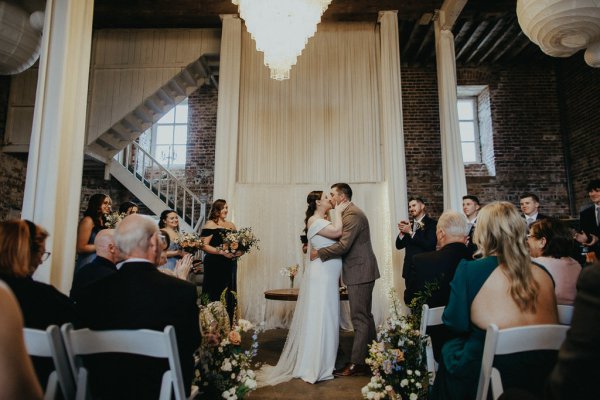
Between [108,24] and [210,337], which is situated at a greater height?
[108,24]

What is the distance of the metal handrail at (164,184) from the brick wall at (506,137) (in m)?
4.83

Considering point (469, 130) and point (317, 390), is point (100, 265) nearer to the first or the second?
point (317, 390)

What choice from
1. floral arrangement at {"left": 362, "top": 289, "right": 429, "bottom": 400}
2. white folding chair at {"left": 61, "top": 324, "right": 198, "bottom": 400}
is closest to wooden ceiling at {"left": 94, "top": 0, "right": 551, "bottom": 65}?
floral arrangement at {"left": 362, "top": 289, "right": 429, "bottom": 400}

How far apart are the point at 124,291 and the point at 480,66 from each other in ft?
31.6

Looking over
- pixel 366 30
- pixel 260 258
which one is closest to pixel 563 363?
pixel 260 258

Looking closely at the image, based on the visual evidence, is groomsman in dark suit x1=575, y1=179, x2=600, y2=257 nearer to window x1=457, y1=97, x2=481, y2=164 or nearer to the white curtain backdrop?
the white curtain backdrop

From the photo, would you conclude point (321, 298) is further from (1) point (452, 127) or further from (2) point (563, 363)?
(1) point (452, 127)

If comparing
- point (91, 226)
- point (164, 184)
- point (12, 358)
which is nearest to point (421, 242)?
point (91, 226)

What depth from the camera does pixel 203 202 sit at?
33.2ft

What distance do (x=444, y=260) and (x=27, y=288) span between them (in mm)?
2284

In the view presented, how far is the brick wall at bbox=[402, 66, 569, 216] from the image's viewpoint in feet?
29.3

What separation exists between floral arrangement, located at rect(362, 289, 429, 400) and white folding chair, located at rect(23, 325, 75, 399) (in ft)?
5.49

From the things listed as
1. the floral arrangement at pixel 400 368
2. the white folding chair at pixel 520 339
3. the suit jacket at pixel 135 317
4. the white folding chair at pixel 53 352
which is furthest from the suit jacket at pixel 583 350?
the floral arrangement at pixel 400 368

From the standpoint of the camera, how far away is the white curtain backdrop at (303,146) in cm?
699
